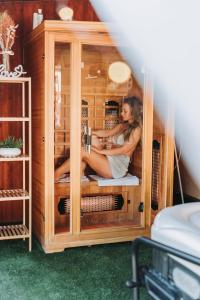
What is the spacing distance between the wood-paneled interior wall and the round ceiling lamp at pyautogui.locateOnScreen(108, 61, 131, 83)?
1049 millimetres

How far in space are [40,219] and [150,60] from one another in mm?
1987

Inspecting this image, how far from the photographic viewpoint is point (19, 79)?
12.7 feet

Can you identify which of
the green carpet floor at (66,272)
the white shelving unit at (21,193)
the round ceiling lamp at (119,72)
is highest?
the round ceiling lamp at (119,72)

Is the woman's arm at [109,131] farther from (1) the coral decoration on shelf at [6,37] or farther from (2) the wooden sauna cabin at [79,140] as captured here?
(1) the coral decoration on shelf at [6,37]

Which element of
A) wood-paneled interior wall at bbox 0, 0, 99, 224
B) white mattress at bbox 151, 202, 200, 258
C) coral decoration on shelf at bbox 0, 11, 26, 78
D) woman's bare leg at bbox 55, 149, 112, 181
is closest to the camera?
white mattress at bbox 151, 202, 200, 258

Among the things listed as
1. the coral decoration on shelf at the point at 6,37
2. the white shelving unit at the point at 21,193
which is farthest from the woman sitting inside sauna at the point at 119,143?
the coral decoration on shelf at the point at 6,37

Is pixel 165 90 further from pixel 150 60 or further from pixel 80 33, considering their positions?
pixel 80 33

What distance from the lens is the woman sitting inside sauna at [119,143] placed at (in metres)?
4.28

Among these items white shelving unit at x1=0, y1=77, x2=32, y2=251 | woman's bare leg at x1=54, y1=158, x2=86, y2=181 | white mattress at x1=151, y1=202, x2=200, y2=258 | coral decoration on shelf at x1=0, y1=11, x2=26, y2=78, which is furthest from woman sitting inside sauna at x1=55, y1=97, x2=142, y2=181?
white mattress at x1=151, y1=202, x2=200, y2=258

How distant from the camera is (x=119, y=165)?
14.2 ft

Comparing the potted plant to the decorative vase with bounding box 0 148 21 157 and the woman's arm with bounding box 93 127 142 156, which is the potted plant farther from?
the woman's arm with bounding box 93 127 142 156

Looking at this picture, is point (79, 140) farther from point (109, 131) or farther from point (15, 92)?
point (15, 92)

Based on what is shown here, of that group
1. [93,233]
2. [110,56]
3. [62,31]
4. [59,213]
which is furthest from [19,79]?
[93,233]

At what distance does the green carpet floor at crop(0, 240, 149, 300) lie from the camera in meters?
3.07
